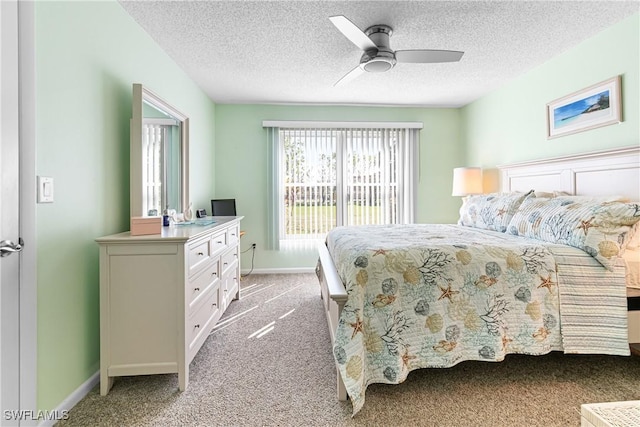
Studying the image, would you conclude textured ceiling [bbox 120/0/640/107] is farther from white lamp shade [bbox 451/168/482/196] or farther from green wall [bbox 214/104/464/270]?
white lamp shade [bbox 451/168/482/196]

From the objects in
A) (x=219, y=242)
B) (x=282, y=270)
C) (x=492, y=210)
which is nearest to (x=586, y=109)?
(x=492, y=210)

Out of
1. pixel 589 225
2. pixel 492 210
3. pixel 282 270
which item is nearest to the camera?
pixel 589 225

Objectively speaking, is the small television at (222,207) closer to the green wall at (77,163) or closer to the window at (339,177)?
the window at (339,177)

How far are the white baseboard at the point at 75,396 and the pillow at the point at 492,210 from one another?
307cm

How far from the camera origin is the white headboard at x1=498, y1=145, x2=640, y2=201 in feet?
7.02

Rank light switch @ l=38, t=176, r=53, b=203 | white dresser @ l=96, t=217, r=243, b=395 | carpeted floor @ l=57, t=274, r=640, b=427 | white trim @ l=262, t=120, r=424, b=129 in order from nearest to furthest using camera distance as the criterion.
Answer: light switch @ l=38, t=176, r=53, b=203 < carpeted floor @ l=57, t=274, r=640, b=427 < white dresser @ l=96, t=217, r=243, b=395 < white trim @ l=262, t=120, r=424, b=129

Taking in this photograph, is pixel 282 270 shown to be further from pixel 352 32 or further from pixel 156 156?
pixel 352 32

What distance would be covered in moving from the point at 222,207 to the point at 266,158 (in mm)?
958

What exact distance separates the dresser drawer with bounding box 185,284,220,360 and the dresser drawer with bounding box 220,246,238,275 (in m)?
0.23

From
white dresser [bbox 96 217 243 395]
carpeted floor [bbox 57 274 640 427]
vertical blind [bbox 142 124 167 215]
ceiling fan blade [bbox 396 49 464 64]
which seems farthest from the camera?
ceiling fan blade [bbox 396 49 464 64]

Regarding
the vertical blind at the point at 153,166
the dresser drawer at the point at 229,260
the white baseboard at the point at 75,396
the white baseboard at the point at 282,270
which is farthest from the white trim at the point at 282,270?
the white baseboard at the point at 75,396

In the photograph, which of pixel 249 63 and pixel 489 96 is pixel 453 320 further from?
pixel 489 96

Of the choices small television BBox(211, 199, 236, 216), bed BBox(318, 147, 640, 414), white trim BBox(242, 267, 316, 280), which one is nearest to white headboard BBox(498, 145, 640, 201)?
bed BBox(318, 147, 640, 414)

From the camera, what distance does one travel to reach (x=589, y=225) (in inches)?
69.8
